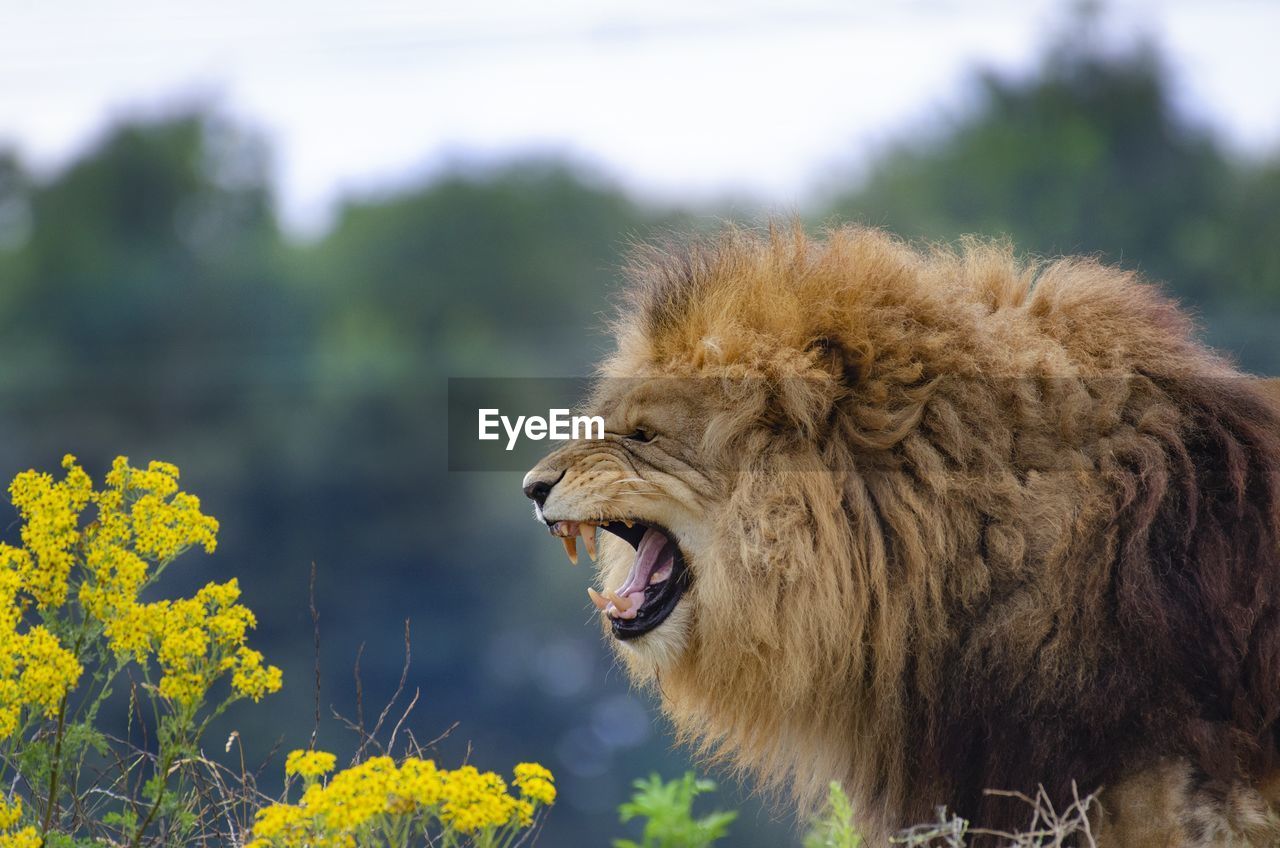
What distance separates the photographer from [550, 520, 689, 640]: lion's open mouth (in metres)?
3.95

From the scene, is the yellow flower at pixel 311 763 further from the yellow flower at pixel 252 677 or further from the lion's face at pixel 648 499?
the lion's face at pixel 648 499

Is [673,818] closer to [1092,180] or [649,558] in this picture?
[649,558]

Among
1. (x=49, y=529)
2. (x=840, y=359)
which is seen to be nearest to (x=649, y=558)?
(x=840, y=359)

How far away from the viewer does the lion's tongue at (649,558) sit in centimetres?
404

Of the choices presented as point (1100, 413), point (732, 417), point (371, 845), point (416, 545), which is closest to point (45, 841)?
point (371, 845)

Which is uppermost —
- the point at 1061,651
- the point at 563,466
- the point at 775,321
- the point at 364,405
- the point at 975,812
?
the point at 775,321

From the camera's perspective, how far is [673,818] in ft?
11.3

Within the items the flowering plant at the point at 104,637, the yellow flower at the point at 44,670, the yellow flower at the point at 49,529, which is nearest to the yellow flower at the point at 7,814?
the flowering plant at the point at 104,637

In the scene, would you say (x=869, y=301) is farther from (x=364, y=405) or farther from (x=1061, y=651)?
(x=364, y=405)

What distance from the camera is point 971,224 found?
1144 inches

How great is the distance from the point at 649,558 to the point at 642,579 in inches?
2.2

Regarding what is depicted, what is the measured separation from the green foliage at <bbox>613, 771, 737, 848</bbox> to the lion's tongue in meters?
0.47

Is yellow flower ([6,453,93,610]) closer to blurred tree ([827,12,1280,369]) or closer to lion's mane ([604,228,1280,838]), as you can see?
lion's mane ([604,228,1280,838])

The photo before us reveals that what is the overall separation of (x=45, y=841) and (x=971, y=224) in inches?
1059
